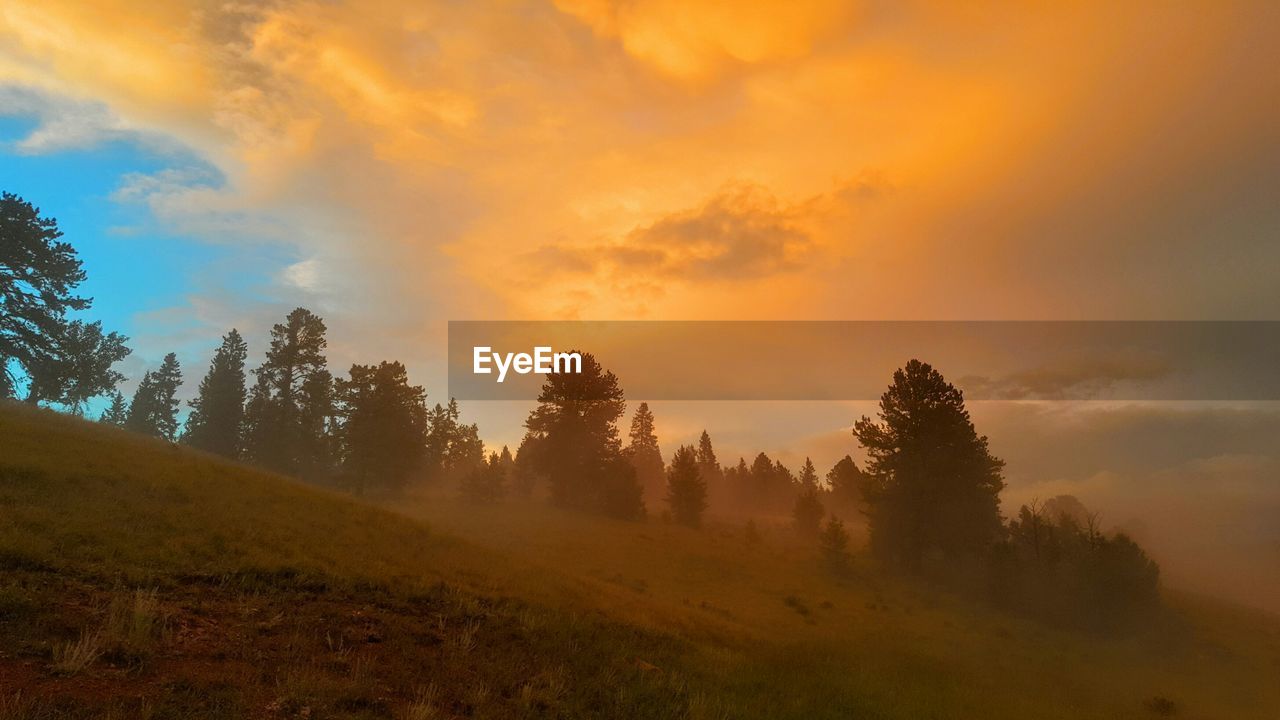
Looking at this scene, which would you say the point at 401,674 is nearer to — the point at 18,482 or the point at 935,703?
the point at 935,703

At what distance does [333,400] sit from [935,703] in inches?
2350

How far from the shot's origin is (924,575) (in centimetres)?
4384

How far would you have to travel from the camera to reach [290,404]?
55.6 m

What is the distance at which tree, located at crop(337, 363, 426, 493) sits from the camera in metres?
50.8

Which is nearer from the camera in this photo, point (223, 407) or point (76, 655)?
point (76, 655)

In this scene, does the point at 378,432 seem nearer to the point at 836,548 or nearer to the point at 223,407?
the point at 223,407

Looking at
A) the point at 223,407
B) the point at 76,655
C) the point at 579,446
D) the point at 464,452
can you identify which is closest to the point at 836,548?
the point at 579,446

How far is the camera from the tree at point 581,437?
185ft

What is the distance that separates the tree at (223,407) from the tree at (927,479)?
60.8m

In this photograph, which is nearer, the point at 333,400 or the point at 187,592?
the point at 187,592

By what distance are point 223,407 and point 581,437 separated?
36.6 metres

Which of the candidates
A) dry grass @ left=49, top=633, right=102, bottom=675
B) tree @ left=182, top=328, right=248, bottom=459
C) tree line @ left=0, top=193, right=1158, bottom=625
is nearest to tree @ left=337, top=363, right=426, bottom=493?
Answer: tree line @ left=0, top=193, right=1158, bottom=625

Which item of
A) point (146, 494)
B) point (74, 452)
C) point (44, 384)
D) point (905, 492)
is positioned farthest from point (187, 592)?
point (905, 492)

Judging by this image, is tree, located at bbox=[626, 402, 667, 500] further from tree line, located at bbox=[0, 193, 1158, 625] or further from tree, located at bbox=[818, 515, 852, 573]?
tree, located at bbox=[818, 515, 852, 573]
